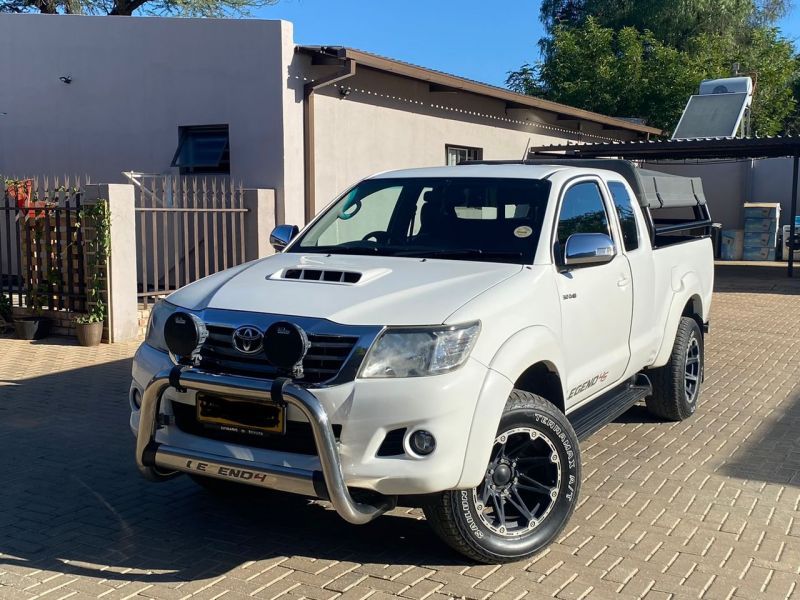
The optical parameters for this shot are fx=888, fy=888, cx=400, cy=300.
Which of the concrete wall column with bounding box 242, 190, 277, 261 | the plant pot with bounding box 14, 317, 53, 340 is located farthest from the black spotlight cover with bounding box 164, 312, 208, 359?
the concrete wall column with bounding box 242, 190, 277, 261

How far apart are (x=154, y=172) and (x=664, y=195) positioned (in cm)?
905

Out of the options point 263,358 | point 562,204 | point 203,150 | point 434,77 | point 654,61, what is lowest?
point 263,358

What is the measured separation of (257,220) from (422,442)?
8926 millimetres

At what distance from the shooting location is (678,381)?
6789mm

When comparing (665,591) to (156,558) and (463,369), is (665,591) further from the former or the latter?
(156,558)

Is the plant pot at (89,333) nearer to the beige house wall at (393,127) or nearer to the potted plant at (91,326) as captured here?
the potted plant at (91,326)

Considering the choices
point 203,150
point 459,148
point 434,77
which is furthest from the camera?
point 459,148

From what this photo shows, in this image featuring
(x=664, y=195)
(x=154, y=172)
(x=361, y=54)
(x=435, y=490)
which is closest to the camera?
(x=435, y=490)

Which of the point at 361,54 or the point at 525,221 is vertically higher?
the point at 361,54

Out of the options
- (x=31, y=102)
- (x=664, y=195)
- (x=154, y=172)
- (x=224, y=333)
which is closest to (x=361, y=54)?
(x=154, y=172)

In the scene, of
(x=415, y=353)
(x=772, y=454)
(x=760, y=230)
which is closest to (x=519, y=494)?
(x=415, y=353)

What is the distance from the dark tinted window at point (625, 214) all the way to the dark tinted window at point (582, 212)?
240 mm

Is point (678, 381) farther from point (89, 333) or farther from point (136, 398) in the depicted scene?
point (89, 333)

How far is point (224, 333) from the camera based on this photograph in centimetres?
411
